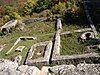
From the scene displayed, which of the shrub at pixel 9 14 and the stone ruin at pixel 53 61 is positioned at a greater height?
the stone ruin at pixel 53 61

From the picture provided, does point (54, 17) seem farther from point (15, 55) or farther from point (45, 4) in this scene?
point (15, 55)

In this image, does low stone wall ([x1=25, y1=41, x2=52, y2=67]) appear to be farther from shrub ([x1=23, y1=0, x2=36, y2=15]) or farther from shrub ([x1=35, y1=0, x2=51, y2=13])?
shrub ([x1=23, y1=0, x2=36, y2=15])

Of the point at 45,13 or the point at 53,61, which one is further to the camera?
the point at 45,13

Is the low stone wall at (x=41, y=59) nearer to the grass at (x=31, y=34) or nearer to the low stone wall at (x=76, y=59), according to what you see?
the low stone wall at (x=76, y=59)

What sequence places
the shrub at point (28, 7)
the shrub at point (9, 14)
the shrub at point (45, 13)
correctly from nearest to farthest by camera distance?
1. the shrub at point (45, 13)
2. the shrub at point (9, 14)
3. the shrub at point (28, 7)

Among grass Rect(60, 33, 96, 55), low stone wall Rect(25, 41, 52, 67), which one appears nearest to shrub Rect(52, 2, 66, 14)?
grass Rect(60, 33, 96, 55)

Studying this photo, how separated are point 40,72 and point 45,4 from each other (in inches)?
671

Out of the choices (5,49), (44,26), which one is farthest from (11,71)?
(44,26)

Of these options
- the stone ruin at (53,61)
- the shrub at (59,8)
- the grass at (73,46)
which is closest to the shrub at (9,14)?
the shrub at (59,8)

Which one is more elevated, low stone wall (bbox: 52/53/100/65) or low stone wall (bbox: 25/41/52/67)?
low stone wall (bbox: 52/53/100/65)

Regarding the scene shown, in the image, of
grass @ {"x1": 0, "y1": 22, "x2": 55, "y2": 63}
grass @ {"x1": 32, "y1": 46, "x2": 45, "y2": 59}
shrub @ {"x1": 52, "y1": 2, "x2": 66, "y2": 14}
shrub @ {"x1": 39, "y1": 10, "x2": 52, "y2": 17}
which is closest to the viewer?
grass @ {"x1": 32, "y1": 46, "x2": 45, "y2": 59}

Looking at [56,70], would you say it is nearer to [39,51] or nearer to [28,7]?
[39,51]

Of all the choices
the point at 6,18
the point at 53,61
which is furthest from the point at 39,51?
the point at 6,18

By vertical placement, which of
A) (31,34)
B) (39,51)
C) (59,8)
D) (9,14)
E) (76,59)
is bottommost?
(9,14)
